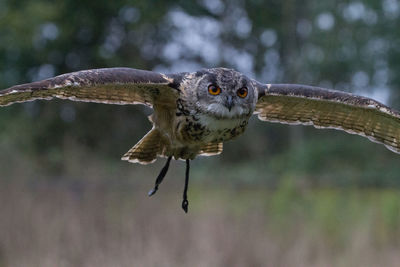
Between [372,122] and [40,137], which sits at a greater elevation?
[372,122]

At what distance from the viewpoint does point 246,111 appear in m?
4.10

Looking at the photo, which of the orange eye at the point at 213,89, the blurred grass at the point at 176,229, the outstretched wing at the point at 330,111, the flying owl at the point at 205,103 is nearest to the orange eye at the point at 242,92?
the flying owl at the point at 205,103

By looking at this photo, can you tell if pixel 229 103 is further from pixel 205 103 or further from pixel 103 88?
pixel 103 88

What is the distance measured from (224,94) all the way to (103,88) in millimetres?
906

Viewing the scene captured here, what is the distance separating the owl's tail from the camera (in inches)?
186

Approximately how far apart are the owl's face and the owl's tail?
0.78 m

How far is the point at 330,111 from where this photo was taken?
4797mm

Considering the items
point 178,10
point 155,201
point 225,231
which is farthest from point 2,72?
point 225,231

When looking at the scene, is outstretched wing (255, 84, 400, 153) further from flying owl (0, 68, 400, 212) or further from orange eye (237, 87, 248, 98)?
orange eye (237, 87, 248, 98)

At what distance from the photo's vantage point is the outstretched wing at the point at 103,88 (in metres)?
3.46

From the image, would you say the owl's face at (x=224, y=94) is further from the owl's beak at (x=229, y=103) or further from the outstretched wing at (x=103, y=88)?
the outstretched wing at (x=103, y=88)

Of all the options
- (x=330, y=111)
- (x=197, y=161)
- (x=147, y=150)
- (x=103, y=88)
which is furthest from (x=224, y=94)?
(x=197, y=161)

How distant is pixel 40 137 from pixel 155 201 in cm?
676

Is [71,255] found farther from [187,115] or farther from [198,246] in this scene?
[187,115]
